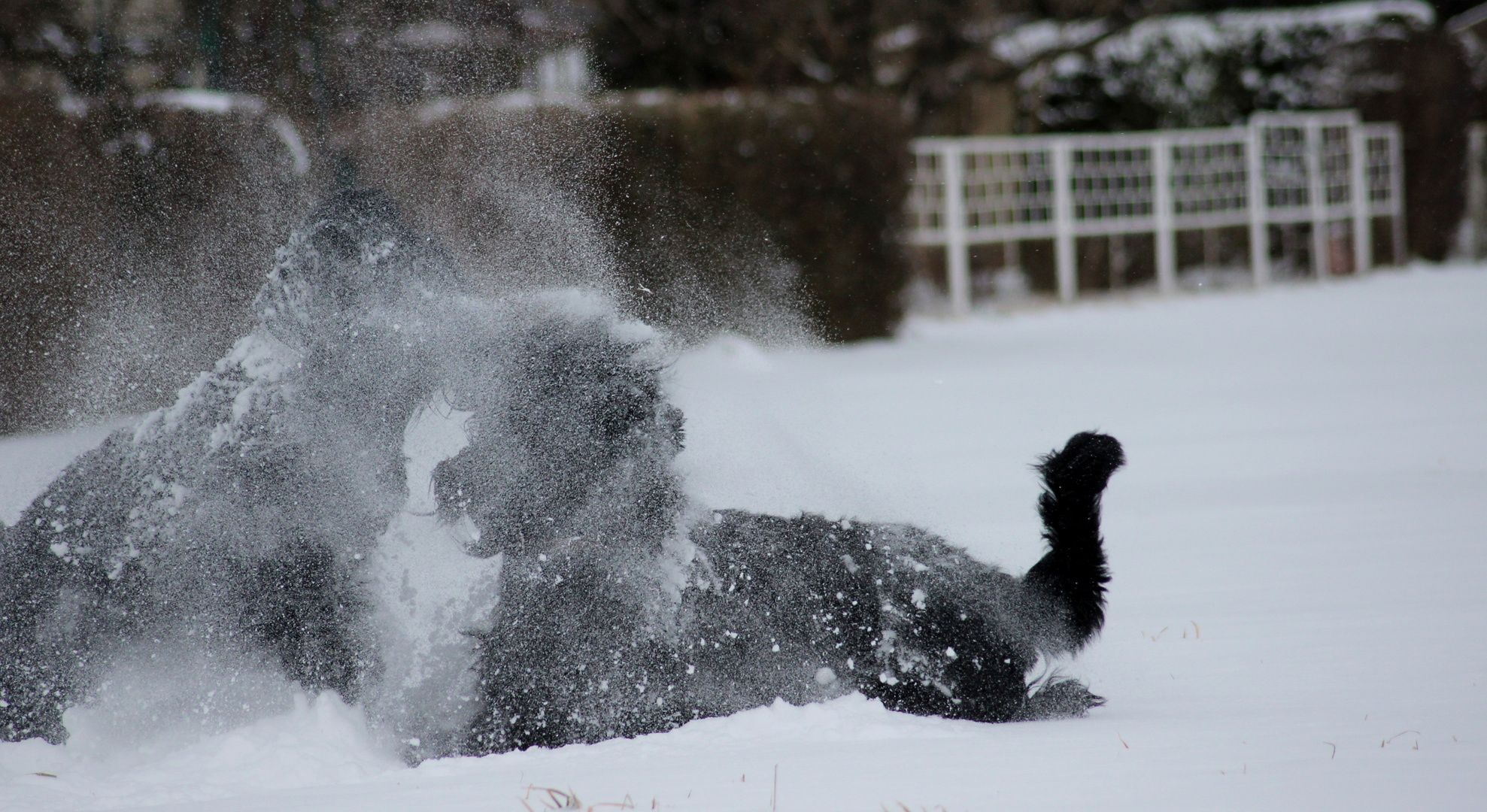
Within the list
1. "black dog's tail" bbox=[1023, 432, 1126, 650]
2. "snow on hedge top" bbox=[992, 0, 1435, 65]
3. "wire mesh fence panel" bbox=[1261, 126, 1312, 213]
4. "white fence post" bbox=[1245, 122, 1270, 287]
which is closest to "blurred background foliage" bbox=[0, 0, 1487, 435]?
"snow on hedge top" bbox=[992, 0, 1435, 65]

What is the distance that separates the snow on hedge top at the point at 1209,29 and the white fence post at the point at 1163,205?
242 centimetres

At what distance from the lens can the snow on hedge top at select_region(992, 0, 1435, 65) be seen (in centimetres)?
1692

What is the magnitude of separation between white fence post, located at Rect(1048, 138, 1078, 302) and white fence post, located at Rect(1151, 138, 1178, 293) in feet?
4.43

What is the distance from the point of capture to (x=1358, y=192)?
16.5 meters

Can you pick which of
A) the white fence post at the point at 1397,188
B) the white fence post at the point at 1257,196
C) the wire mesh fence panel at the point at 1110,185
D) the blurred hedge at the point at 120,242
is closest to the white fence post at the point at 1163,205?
the wire mesh fence panel at the point at 1110,185

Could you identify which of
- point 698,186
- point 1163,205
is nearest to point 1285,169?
point 1163,205

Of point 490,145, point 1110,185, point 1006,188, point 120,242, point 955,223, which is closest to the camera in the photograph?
point 120,242

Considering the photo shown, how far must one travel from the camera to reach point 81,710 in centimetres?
264

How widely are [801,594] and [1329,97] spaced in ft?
58.6

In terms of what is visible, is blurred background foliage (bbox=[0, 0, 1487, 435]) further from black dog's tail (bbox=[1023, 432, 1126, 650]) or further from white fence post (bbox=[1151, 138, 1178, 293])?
black dog's tail (bbox=[1023, 432, 1126, 650])

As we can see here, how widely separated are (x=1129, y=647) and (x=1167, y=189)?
13.3 meters

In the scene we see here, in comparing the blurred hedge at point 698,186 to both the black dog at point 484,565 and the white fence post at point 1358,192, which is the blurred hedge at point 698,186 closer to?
the black dog at point 484,565

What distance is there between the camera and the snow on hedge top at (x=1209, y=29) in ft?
55.5

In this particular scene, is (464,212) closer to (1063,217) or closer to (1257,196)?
(1063,217)
